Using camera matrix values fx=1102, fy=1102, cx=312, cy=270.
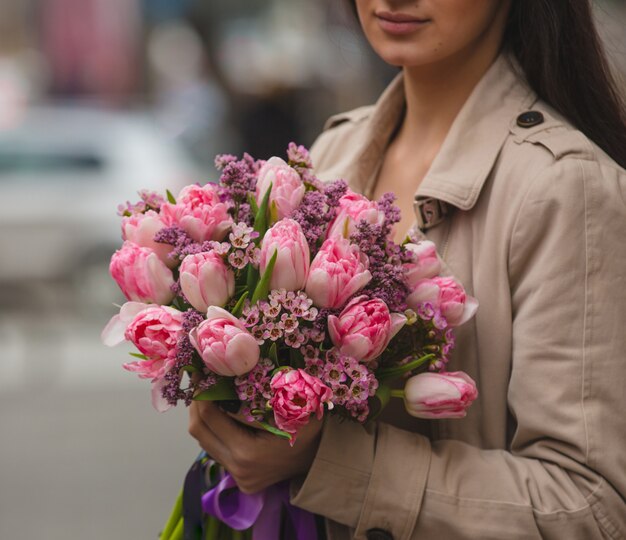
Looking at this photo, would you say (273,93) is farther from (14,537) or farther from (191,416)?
(191,416)

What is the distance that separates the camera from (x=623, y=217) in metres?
1.96

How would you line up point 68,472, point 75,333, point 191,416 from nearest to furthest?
point 191,416 → point 68,472 → point 75,333

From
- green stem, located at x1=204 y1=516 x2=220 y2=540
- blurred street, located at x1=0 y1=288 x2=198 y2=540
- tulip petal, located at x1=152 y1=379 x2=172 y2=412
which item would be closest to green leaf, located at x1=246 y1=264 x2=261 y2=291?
tulip petal, located at x1=152 y1=379 x2=172 y2=412

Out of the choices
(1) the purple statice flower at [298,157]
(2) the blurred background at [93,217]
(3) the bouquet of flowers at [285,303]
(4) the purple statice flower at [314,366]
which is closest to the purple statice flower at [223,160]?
(3) the bouquet of flowers at [285,303]

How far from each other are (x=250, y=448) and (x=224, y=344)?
0.99 feet

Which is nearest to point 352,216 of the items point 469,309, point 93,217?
point 469,309

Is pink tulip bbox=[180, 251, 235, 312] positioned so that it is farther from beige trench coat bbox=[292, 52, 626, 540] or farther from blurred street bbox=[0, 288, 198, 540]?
blurred street bbox=[0, 288, 198, 540]

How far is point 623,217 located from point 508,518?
572 millimetres

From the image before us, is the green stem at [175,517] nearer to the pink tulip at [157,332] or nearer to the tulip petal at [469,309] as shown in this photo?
the pink tulip at [157,332]

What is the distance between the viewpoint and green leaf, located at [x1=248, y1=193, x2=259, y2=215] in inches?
78.5

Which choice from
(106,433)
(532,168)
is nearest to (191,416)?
(532,168)

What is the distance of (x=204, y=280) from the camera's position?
1.82 meters

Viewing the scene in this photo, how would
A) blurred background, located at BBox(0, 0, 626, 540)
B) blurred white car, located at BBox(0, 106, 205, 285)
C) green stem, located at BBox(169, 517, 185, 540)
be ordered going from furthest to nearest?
blurred white car, located at BBox(0, 106, 205, 285)
blurred background, located at BBox(0, 0, 626, 540)
green stem, located at BBox(169, 517, 185, 540)

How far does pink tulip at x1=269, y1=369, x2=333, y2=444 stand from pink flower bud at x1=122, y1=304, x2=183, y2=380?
0.60 ft
